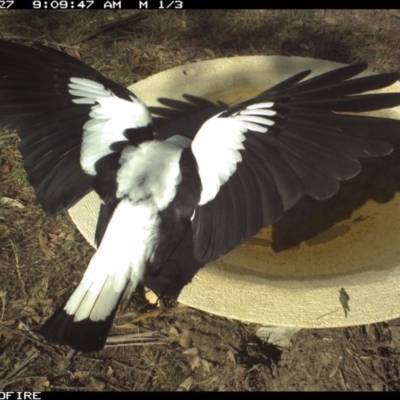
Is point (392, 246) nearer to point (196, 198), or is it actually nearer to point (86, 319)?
point (196, 198)

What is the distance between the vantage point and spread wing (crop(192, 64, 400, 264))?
57.9 inches

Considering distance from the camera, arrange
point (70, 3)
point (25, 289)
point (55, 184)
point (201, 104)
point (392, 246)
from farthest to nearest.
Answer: point (70, 3), point (201, 104), point (25, 289), point (392, 246), point (55, 184)

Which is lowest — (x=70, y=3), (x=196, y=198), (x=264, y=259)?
(x=264, y=259)

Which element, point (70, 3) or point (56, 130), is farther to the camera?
point (70, 3)

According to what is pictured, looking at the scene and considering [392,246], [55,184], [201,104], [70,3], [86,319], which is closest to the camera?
[86,319]

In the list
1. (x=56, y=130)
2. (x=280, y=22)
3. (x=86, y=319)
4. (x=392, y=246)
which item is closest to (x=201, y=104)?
(x=56, y=130)

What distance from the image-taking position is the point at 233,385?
1.84 meters

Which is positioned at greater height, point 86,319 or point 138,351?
point 86,319

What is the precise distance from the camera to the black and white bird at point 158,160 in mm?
1493

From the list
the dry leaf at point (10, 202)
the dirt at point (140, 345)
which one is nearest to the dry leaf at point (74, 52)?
the dirt at point (140, 345)

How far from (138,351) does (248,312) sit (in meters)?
0.49

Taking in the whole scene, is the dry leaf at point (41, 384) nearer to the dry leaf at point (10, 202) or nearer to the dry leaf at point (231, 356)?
the dry leaf at point (231, 356)

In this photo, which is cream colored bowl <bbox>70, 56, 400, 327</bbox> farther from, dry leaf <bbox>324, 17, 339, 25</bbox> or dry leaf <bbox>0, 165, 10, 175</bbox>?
dry leaf <bbox>324, 17, 339, 25</bbox>

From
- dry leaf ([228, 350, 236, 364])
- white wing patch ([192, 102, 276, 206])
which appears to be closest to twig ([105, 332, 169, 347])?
dry leaf ([228, 350, 236, 364])
